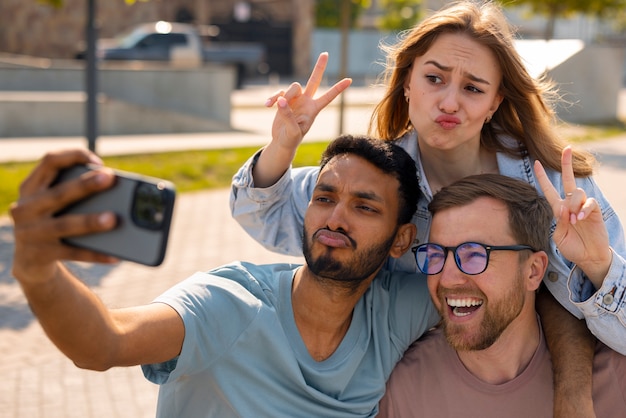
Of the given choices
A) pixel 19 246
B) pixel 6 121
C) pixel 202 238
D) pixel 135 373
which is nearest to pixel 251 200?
pixel 19 246

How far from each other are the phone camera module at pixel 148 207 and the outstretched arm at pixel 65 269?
0.05 m

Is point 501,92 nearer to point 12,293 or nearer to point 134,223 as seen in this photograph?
point 134,223

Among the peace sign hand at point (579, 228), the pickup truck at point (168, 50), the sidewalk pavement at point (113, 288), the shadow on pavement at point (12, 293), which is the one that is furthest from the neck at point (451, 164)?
the pickup truck at point (168, 50)

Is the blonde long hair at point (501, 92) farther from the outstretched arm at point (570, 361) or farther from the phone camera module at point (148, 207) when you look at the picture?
the phone camera module at point (148, 207)

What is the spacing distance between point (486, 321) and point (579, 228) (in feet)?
1.36

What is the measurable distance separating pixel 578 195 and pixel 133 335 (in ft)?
4.64

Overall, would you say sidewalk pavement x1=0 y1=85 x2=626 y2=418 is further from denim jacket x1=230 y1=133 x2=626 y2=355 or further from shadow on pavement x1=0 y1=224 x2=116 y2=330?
denim jacket x1=230 y1=133 x2=626 y2=355

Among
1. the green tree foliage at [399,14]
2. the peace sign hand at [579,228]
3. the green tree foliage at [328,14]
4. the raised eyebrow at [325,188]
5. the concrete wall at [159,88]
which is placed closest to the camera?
the peace sign hand at [579,228]

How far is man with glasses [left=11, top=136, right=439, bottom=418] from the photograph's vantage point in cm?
268

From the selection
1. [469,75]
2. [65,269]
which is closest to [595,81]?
[469,75]

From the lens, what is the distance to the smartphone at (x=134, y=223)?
173cm

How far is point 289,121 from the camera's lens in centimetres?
332

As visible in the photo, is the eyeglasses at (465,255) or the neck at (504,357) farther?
the neck at (504,357)

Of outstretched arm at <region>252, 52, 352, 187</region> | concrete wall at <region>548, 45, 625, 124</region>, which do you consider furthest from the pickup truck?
outstretched arm at <region>252, 52, 352, 187</region>
